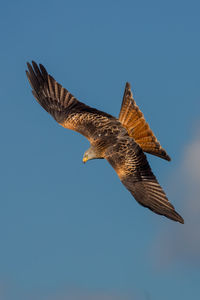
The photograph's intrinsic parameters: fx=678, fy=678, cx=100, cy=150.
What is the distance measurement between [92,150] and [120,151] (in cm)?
126

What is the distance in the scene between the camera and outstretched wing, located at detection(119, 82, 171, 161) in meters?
23.2

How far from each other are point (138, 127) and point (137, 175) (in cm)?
206

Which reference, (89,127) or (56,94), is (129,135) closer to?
(89,127)

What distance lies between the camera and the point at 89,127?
2434 cm

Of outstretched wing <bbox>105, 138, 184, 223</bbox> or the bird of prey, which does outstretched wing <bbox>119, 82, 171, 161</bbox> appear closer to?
the bird of prey

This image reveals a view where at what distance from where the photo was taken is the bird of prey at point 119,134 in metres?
21.5

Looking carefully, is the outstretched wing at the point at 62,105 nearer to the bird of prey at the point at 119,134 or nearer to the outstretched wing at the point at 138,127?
the bird of prey at the point at 119,134

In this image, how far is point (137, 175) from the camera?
2202cm

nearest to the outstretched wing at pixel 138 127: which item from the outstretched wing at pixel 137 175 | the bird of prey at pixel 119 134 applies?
the bird of prey at pixel 119 134

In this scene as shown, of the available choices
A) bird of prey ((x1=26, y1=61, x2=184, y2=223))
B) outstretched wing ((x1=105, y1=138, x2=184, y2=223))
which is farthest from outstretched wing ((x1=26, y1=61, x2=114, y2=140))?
outstretched wing ((x1=105, y1=138, x2=184, y2=223))

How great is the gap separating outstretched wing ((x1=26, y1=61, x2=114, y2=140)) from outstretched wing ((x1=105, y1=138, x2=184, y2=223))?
1.89 metres

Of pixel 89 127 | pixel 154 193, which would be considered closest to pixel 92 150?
pixel 89 127

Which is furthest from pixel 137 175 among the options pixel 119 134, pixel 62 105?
pixel 62 105

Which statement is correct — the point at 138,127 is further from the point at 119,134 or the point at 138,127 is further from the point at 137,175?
the point at 137,175
